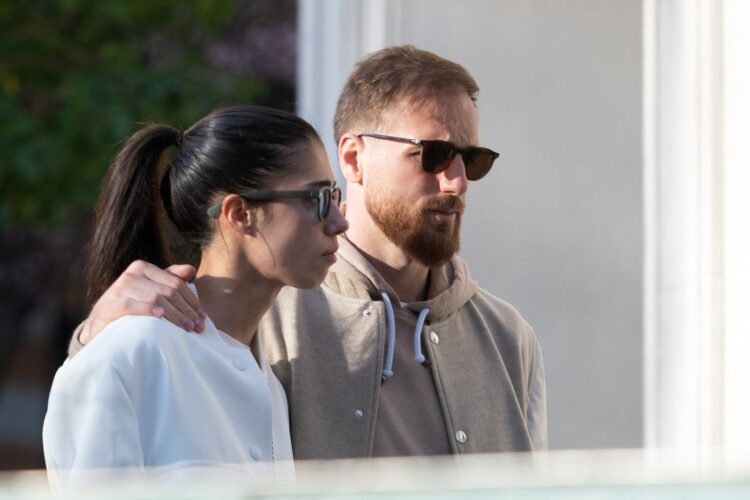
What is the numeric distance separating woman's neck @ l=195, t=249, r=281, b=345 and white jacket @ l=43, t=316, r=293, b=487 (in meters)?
0.08

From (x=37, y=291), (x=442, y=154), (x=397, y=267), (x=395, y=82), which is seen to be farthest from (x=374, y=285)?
(x=37, y=291)

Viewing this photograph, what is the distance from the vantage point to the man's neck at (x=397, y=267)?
2.83 metres

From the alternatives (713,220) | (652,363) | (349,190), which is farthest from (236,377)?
(652,363)

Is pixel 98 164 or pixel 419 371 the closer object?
pixel 419 371

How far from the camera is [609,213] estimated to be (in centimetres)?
527

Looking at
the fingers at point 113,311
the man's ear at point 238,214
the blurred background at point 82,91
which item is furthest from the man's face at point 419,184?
the blurred background at point 82,91

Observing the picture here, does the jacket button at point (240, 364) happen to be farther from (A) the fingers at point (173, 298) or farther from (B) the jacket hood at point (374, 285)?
(B) the jacket hood at point (374, 285)

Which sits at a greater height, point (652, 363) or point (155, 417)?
point (155, 417)

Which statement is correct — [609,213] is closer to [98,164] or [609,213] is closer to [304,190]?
[304,190]

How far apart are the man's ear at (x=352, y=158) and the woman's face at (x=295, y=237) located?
58 centimetres

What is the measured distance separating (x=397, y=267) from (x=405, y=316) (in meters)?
0.11

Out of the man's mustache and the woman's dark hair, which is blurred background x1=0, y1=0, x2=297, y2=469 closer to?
the man's mustache

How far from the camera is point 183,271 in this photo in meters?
2.32

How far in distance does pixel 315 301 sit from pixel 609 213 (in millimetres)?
2723
